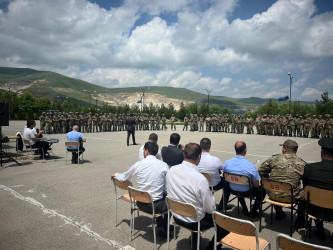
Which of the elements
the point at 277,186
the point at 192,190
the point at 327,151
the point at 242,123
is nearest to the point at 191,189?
the point at 192,190

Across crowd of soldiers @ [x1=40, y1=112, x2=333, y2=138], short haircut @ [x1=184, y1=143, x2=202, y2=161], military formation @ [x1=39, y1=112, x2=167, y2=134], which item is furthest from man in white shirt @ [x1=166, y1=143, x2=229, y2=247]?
military formation @ [x1=39, y1=112, x2=167, y2=134]

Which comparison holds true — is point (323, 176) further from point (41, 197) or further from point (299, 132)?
point (299, 132)

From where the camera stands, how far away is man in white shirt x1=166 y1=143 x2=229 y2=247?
9.87 ft

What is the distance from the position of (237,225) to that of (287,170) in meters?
2.15

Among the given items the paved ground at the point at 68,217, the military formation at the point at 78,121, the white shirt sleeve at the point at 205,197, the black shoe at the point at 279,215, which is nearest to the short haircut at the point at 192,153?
the white shirt sleeve at the point at 205,197

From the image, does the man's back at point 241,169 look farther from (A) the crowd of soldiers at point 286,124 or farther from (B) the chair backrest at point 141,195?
(A) the crowd of soldiers at point 286,124

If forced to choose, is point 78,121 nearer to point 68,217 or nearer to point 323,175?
point 68,217

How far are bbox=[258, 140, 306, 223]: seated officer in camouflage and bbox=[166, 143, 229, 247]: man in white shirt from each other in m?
1.52

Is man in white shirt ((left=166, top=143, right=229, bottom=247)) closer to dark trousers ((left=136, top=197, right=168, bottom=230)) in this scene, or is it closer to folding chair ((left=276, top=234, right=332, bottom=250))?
dark trousers ((left=136, top=197, right=168, bottom=230))

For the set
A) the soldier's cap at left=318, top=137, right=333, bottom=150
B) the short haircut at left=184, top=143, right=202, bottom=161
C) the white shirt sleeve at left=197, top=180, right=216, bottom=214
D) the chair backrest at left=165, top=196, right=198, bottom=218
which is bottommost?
the chair backrest at left=165, top=196, right=198, bottom=218

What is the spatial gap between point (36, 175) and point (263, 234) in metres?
7.02

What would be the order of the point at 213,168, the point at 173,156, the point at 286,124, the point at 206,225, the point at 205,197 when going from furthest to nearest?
1. the point at 286,124
2. the point at 173,156
3. the point at 213,168
4. the point at 206,225
5. the point at 205,197

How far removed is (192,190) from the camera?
303cm

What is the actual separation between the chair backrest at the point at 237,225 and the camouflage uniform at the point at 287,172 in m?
1.86
